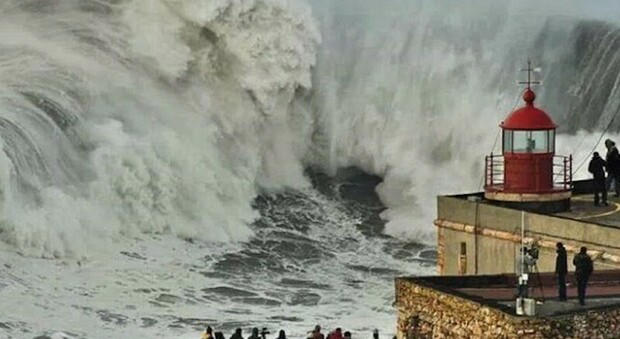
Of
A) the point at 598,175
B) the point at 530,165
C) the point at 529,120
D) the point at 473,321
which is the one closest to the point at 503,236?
the point at 530,165

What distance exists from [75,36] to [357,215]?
6.35 metres

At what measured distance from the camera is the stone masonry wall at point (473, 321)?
11.3m

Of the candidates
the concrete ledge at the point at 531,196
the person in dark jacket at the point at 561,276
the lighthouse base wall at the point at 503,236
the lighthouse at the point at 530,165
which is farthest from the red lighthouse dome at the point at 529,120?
the person in dark jacket at the point at 561,276

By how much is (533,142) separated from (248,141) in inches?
561

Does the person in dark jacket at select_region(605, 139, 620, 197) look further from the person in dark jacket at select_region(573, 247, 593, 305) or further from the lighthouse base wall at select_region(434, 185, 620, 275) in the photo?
the person in dark jacket at select_region(573, 247, 593, 305)

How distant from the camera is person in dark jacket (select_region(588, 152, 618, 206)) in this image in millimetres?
18108

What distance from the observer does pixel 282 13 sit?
107 ft

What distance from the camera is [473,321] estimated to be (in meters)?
11.8

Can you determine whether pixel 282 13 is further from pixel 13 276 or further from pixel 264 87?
pixel 13 276

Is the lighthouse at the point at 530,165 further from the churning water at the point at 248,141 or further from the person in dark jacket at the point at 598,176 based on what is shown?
the churning water at the point at 248,141

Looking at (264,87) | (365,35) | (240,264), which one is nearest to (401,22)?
(365,35)

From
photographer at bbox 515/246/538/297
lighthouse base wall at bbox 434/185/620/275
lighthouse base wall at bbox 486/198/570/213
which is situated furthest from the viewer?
lighthouse base wall at bbox 486/198/570/213

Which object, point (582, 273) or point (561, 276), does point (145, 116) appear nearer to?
point (561, 276)

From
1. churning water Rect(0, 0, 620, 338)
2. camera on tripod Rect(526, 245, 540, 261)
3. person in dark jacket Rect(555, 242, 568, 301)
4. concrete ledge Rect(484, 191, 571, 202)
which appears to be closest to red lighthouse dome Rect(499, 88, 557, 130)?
concrete ledge Rect(484, 191, 571, 202)
